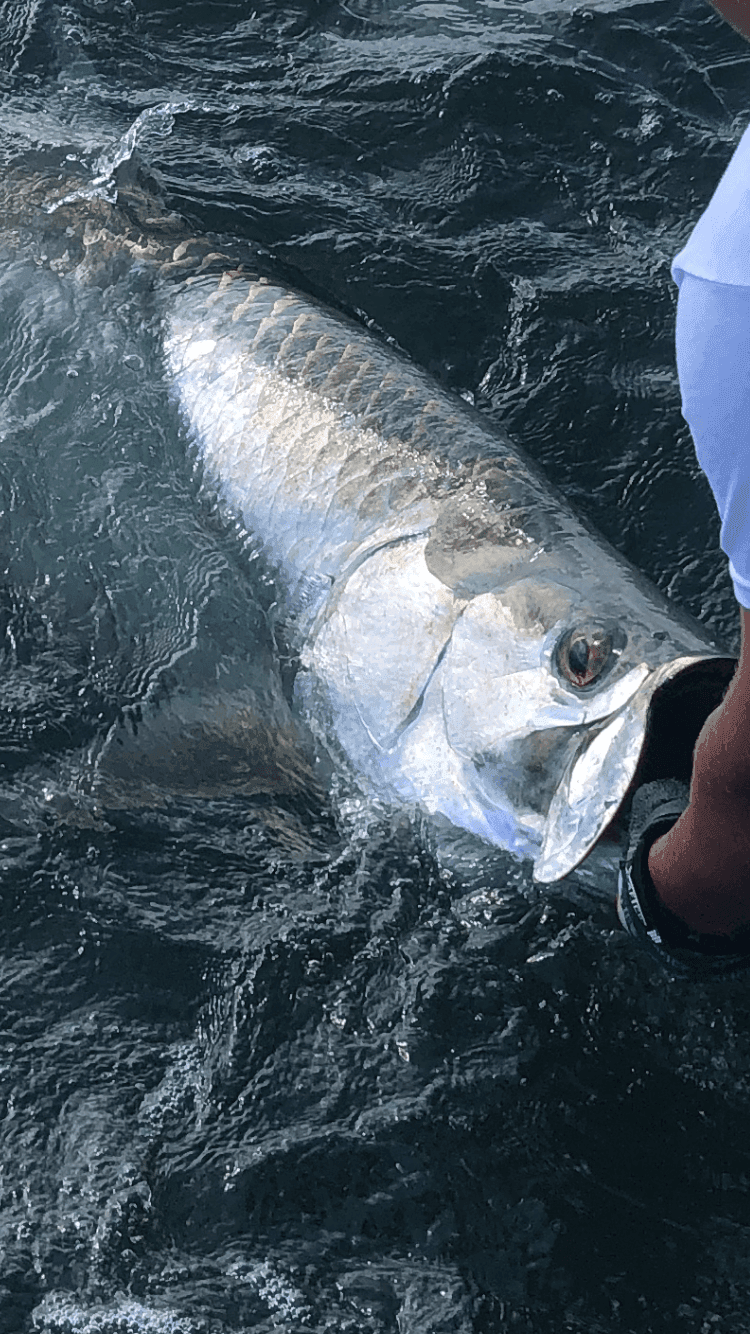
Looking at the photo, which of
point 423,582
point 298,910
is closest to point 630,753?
point 423,582

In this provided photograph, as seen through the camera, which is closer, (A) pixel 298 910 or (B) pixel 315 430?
(A) pixel 298 910

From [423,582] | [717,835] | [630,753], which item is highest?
[717,835]

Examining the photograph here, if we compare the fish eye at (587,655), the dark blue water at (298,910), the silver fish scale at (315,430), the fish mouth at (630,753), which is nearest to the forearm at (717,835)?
the fish mouth at (630,753)

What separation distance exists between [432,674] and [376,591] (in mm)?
298

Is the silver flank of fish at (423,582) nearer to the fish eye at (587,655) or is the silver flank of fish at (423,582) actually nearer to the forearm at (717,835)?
the fish eye at (587,655)

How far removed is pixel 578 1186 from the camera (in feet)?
8.49

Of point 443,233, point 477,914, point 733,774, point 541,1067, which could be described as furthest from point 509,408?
point 733,774

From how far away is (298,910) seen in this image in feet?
9.78

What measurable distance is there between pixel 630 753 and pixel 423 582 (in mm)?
757

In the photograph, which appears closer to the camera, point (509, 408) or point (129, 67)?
point (509, 408)

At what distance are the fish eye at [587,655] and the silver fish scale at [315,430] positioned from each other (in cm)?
A: 50

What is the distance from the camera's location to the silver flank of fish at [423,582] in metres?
2.54

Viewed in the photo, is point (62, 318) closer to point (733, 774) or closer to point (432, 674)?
point (432, 674)

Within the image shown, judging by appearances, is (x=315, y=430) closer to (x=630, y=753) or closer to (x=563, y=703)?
(x=563, y=703)
